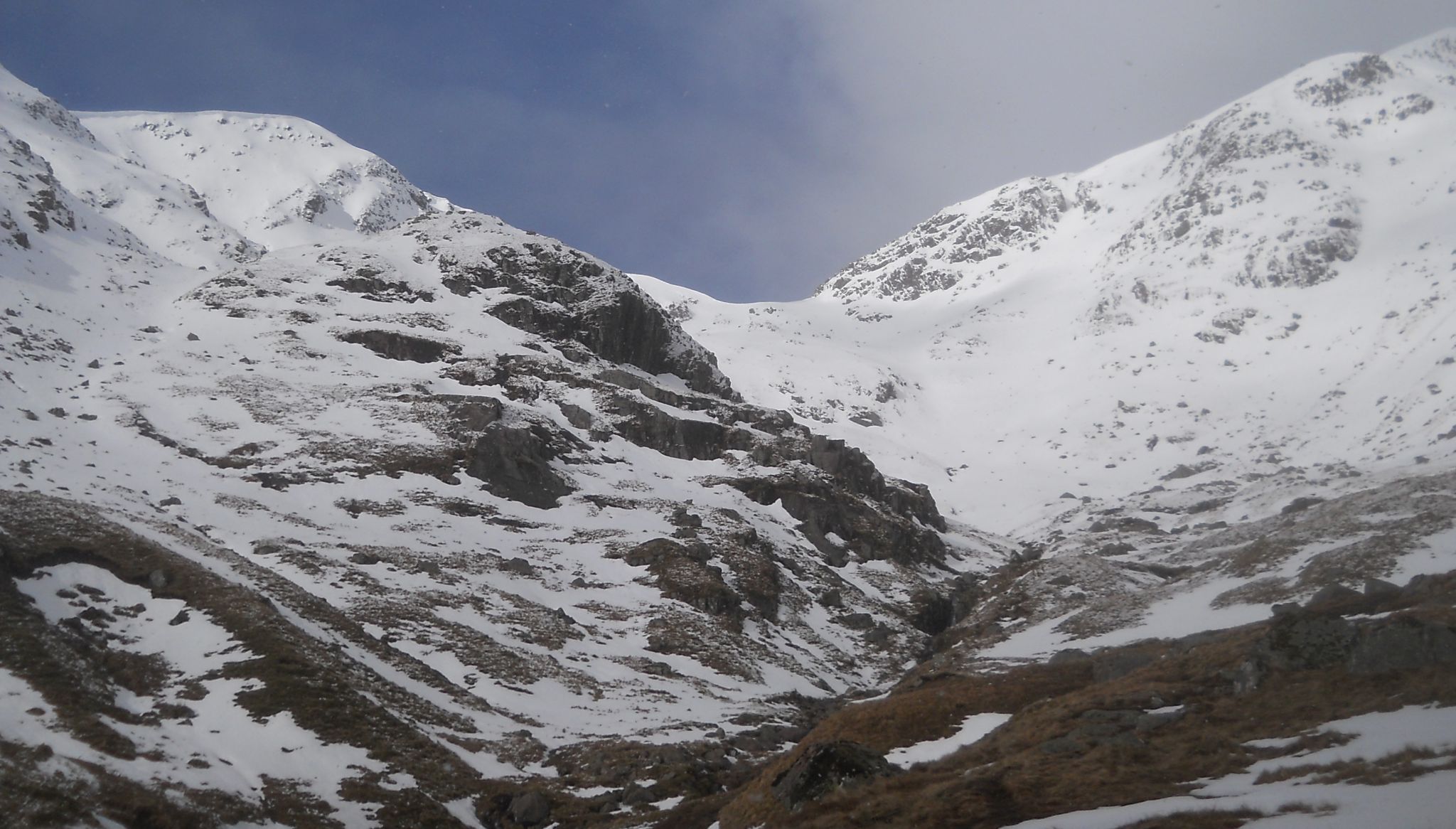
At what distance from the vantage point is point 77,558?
40750mm

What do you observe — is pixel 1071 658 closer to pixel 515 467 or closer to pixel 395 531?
pixel 395 531

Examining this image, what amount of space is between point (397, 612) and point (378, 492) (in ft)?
66.5

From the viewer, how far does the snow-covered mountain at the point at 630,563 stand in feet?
79.8

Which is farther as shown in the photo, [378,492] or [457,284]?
[457,284]

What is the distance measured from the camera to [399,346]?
10025 centimetres

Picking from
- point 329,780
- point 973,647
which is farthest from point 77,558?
point 973,647

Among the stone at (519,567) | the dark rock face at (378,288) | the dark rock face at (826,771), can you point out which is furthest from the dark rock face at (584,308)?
the dark rock face at (826,771)

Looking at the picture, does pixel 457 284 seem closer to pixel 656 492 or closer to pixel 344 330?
pixel 344 330

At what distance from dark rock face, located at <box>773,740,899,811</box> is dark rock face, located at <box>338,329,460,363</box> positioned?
83412mm

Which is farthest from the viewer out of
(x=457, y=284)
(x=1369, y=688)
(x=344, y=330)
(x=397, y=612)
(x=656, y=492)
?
(x=457, y=284)

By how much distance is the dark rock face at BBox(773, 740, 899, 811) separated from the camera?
23562 millimetres

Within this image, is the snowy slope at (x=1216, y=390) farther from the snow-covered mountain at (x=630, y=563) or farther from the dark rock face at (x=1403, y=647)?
the dark rock face at (x=1403, y=647)

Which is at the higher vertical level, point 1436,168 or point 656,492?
point 1436,168

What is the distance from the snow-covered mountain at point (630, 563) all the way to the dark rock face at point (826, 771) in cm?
14
